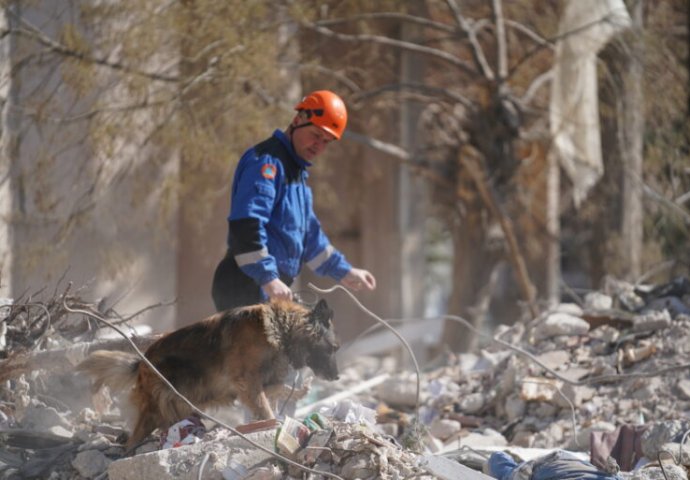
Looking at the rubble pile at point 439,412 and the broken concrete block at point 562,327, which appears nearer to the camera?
the rubble pile at point 439,412

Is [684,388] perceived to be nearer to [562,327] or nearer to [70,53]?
[562,327]

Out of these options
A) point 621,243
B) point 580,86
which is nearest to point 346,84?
point 580,86

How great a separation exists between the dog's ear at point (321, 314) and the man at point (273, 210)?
159 millimetres

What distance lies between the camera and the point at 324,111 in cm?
595

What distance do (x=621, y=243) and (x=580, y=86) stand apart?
80.0 inches

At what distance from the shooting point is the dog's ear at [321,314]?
5.66 meters

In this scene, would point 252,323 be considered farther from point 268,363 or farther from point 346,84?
point 346,84

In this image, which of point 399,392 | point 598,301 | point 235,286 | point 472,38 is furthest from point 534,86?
point 235,286

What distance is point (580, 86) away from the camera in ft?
39.5

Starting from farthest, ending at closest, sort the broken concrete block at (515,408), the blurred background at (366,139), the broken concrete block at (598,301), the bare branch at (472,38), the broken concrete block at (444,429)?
the bare branch at (472,38) → the broken concrete block at (598,301) → the blurred background at (366,139) → the broken concrete block at (515,408) → the broken concrete block at (444,429)

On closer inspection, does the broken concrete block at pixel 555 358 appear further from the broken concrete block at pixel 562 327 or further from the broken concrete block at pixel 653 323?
the broken concrete block at pixel 653 323

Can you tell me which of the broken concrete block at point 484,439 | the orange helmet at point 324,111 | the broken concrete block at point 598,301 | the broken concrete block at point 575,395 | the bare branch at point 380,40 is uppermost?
the bare branch at point 380,40

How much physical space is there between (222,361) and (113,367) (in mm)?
598

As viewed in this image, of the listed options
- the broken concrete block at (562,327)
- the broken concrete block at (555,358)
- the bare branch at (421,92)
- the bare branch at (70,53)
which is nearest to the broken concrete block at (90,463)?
the broken concrete block at (555,358)
